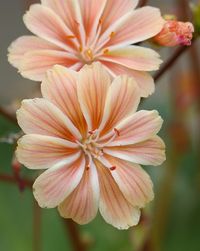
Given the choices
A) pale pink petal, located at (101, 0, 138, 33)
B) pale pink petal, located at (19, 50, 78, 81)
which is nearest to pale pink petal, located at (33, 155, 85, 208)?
pale pink petal, located at (19, 50, 78, 81)

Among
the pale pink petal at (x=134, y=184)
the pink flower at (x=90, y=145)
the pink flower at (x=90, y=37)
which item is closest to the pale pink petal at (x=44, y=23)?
the pink flower at (x=90, y=37)

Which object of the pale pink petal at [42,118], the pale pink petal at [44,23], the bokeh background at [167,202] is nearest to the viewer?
the pale pink petal at [42,118]

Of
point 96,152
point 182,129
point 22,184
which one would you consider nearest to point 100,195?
point 96,152

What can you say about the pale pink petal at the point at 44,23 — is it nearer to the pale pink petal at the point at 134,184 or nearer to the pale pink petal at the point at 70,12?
the pale pink petal at the point at 70,12

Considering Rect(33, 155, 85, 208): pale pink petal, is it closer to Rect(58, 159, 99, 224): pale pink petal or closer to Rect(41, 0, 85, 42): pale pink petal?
Rect(58, 159, 99, 224): pale pink petal

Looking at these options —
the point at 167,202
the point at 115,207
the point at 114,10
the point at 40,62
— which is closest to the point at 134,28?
the point at 114,10

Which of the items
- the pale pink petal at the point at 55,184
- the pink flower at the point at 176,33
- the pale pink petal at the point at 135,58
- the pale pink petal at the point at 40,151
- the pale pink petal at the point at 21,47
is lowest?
the pale pink petal at the point at 55,184

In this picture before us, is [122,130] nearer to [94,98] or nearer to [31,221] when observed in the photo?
[94,98]
